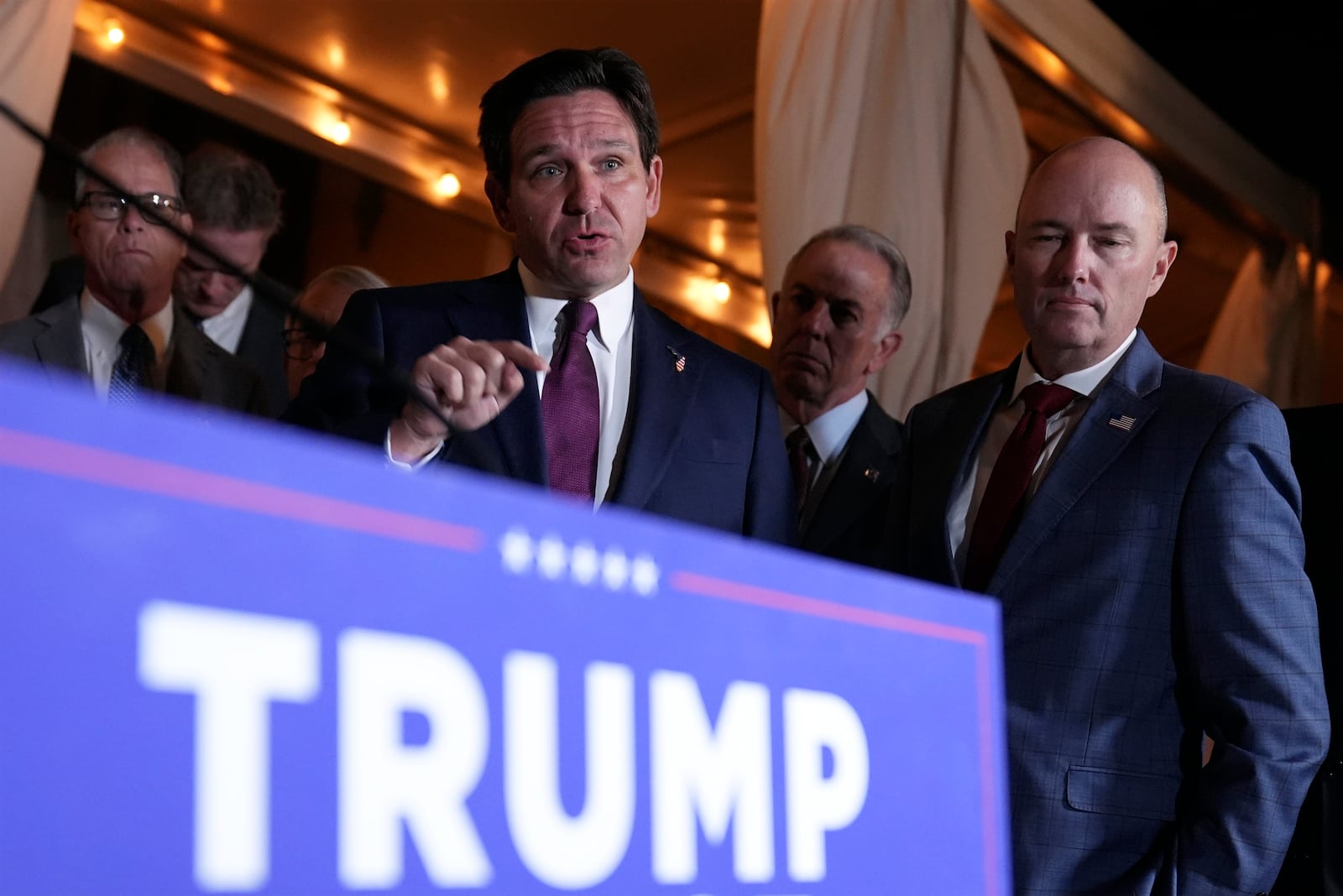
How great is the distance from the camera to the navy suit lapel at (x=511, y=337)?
1.34m

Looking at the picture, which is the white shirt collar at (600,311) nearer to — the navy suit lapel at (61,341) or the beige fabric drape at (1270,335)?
the navy suit lapel at (61,341)

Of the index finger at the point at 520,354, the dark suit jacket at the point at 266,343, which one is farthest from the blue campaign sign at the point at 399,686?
the dark suit jacket at the point at 266,343

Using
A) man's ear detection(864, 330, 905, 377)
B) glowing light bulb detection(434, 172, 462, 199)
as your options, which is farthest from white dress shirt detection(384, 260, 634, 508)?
glowing light bulb detection(434, 172, 462, 199)

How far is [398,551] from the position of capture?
1.74ft

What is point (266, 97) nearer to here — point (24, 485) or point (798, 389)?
point (798, 389)

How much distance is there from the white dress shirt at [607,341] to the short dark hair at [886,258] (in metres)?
0.86

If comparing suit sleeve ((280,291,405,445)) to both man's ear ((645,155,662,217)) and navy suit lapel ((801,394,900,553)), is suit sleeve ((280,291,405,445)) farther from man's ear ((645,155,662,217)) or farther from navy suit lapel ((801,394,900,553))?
navy suit lapel ((801,394,900,553))

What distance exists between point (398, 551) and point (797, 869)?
27cm

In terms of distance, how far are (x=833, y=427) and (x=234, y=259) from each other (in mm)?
1098

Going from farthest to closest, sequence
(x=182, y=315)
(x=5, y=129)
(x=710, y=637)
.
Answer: (x=5, y=129)
(x=182, y=315)
(x=710, y=637)

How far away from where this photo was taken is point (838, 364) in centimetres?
218

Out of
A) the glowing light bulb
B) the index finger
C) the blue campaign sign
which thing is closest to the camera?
the blue campaign sign

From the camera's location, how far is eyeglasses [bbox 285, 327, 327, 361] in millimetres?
2146

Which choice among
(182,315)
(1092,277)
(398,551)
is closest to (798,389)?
(1092,277)
